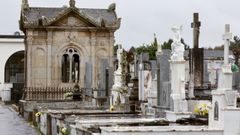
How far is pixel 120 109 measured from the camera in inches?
862

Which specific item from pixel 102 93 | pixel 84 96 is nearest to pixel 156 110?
pixel 102 93

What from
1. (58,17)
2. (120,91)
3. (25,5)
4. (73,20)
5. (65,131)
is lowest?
(65,131)

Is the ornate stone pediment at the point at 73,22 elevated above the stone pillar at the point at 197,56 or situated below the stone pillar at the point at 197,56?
above

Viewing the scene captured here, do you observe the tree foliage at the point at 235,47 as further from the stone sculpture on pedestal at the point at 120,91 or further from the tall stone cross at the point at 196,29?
the stone sculpture on pedestal at the point at 120,91

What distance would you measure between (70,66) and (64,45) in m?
1.24

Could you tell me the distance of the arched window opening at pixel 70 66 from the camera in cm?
3700

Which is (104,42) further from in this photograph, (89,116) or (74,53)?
(89,116)

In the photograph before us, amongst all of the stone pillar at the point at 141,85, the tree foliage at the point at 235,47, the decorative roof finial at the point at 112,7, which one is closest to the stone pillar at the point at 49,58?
the decorative roof finial at the point at 112,7

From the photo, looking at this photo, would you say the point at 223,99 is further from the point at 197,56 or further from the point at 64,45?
the point at 64,45

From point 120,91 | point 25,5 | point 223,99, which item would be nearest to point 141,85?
point 120,91

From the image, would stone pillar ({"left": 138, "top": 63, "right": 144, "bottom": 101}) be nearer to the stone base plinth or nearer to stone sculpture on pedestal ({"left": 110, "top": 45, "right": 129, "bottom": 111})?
stone sculpture on pedestal ({"left": 110, "top": 45, "right": 129, "bottom": 111})

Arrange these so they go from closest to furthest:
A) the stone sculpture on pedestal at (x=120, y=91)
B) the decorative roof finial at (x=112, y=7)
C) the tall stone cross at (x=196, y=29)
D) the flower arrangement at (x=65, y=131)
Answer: the flower arrangement at (x=65, y=131), the stone sculpture on pedestal at (x=120, y=91), the tall stone cross at (x=196, y=29), the decorative roof finial at (x=112, y=7)

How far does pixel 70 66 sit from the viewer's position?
37125 mm

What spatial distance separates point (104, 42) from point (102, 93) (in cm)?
764
